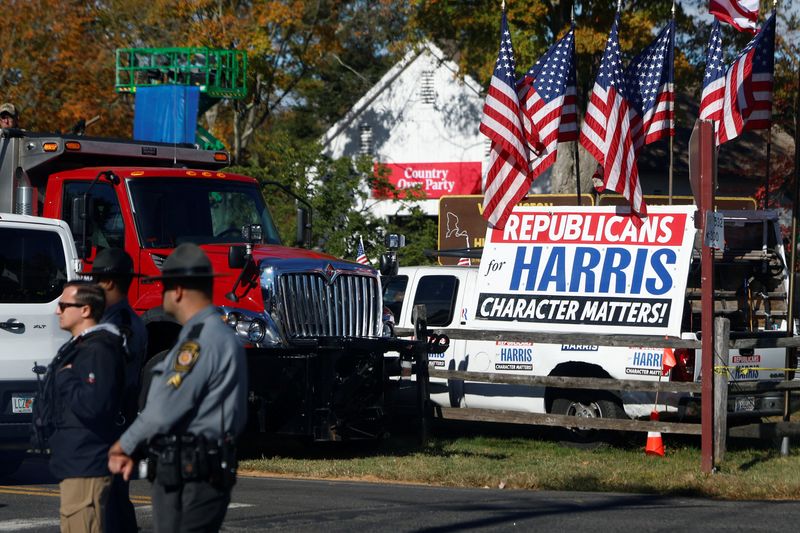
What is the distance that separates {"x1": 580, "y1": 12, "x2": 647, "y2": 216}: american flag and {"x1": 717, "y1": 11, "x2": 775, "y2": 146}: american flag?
134 cm

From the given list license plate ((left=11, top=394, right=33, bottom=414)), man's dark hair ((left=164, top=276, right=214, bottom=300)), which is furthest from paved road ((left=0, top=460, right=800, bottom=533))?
man's dark hair ((left=164, top=276, right=214, bottom=300))

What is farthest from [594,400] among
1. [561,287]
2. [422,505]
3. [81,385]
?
[81,385]

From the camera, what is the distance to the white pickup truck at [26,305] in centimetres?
1077

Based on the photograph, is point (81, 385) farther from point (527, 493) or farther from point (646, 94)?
point (646, 94)

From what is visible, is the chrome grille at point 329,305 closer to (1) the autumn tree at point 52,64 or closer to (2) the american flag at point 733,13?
(2) the american flag at point 733,13

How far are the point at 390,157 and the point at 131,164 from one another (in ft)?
96.2

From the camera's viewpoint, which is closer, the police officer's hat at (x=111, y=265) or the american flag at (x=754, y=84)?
the police officer's hat at (x=111, y=265)

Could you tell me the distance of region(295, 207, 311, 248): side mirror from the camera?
15.0m

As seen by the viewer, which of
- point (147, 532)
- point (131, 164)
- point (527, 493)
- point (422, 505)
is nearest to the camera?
point (147, 532)

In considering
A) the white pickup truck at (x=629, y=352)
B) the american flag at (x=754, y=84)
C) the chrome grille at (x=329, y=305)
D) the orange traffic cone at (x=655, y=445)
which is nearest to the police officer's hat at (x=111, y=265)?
the chrome grille at (x=329, y=305)

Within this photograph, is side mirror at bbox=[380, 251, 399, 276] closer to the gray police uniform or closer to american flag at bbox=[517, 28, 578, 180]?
american flag at bbox=[517, 28, 578, 180]

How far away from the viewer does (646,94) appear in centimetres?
1719

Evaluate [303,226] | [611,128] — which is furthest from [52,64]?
[611,128]

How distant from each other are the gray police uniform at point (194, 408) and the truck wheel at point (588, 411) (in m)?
8.90
